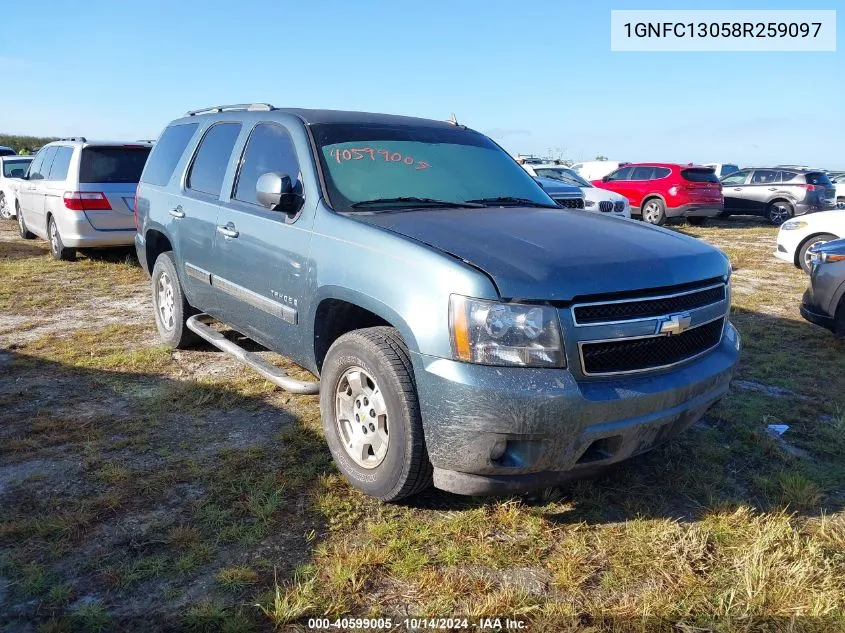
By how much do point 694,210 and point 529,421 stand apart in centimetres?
1559

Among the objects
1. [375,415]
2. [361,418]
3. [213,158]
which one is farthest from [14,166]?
[375,415]

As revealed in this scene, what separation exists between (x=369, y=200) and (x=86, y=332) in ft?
12.9

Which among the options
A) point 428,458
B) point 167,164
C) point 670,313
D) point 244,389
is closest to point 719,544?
point 670,313

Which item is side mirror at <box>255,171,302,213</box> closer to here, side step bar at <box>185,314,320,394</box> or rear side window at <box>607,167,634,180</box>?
side step bar at <box>185,314,320,394</box>

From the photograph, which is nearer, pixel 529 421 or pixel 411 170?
pixel 529 421

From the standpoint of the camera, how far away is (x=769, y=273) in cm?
1018

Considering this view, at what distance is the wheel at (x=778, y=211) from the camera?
1773 centimetres

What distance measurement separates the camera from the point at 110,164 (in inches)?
350

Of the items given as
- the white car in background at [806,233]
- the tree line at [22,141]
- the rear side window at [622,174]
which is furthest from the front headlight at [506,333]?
the tree line at [22,141]

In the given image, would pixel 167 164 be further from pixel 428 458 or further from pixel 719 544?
pixel 719 544

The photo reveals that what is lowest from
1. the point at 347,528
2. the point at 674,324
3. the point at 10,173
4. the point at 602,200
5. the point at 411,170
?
the point at 347,528

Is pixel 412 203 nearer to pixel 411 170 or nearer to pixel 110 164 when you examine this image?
pixel 411 170

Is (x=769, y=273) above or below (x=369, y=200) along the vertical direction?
below

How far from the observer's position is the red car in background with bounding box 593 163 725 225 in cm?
1648
